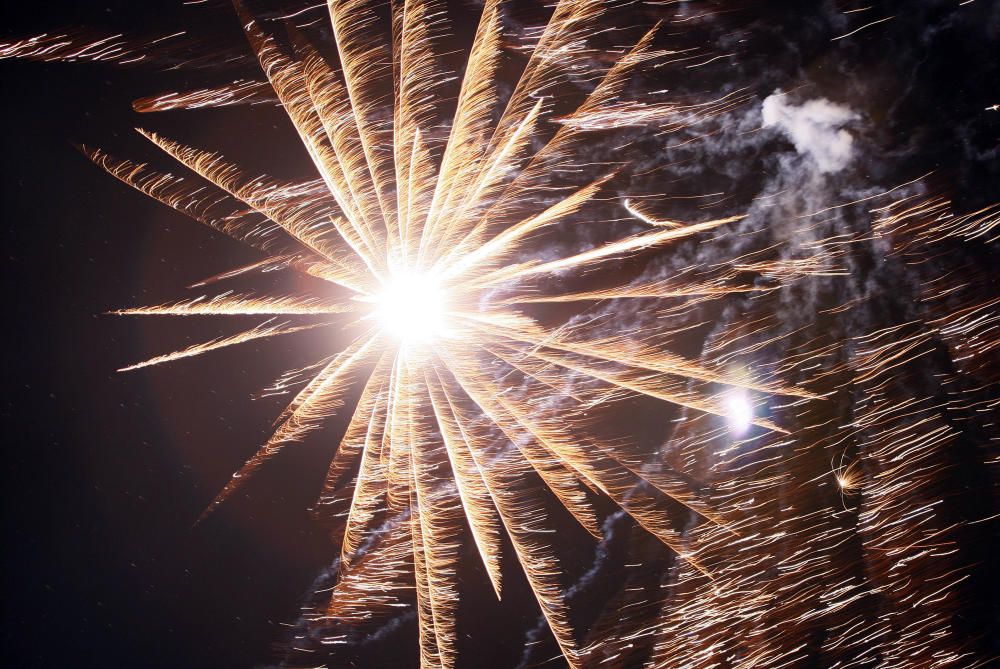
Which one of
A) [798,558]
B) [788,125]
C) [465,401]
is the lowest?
[798,558]

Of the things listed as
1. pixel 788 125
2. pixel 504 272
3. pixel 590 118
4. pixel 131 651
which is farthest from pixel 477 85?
pixel 131 651

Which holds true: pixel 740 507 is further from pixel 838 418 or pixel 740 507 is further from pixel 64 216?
pixel 64 216

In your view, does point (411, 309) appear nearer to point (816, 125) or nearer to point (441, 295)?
point (441, 295)

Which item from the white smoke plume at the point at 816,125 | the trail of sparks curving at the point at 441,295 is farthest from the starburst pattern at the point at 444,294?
the white smoke plume at the point at 816,125

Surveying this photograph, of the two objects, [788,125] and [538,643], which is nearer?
[788,125]

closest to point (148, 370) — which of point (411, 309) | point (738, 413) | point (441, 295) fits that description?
point (411, 309)

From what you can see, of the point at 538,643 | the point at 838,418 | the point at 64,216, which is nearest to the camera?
the point at 64,216

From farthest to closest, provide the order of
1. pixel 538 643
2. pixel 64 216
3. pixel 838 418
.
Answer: pixel 538 643 < pixel 838 418 < pixel 64 216
